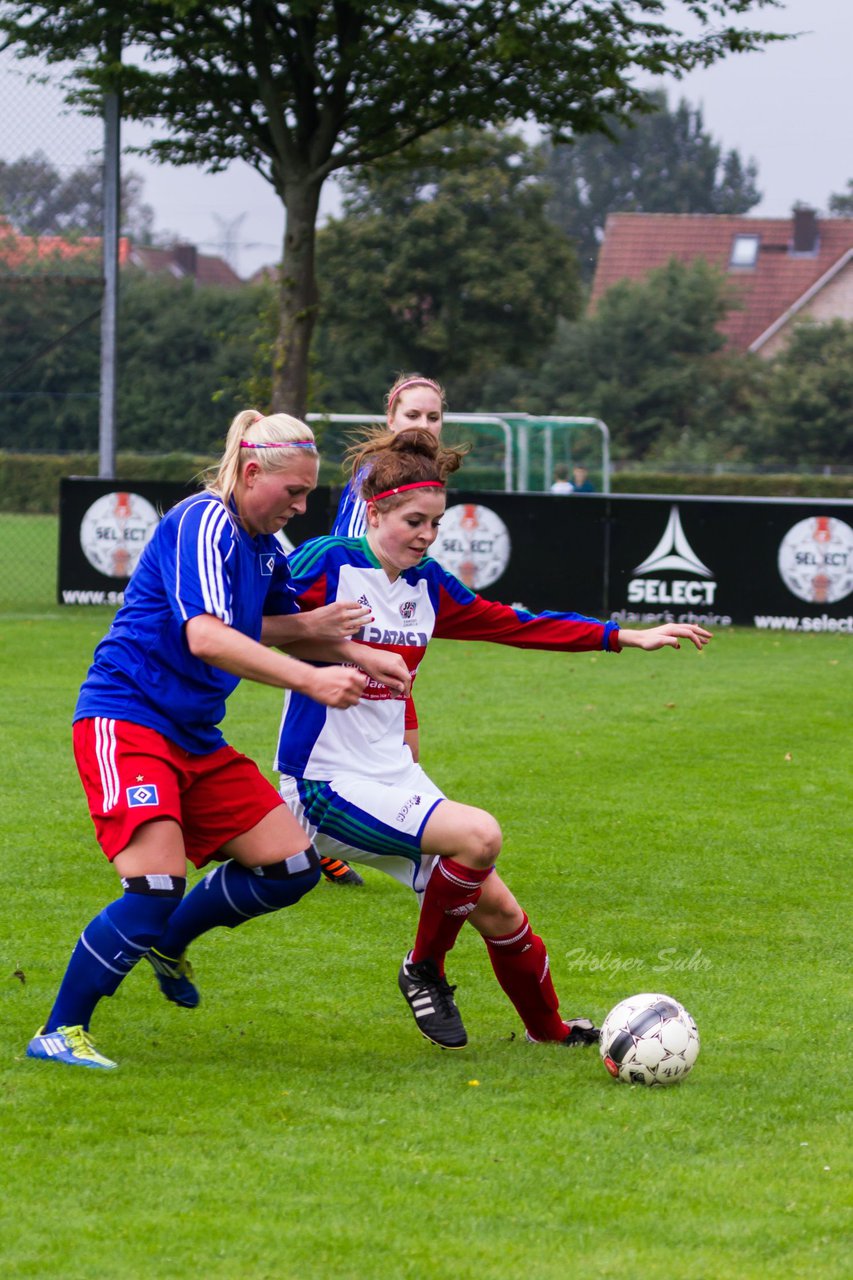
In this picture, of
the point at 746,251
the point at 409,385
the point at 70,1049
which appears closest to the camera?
the point at 70,1049

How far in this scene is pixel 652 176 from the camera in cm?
9950

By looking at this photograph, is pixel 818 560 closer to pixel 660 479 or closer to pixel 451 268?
pixel 660 479

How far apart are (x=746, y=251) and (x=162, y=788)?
65.7 meters

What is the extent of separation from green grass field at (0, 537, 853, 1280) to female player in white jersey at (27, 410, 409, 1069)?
17.7 inches

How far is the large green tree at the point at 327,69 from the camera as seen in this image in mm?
19609

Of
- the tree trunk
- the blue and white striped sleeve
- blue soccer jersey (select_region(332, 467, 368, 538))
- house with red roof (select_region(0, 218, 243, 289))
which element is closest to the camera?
the blue and white striped sleeve

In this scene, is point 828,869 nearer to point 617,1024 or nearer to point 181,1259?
point 617,1024

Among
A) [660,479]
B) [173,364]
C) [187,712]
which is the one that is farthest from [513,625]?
[173,364]

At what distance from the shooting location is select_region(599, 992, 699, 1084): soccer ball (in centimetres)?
448

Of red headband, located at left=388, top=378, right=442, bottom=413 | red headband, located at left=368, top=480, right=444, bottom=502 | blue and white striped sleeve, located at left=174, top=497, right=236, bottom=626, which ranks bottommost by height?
blue and white striped sleeve, located at left=174, top=497, right=236, bottom=626

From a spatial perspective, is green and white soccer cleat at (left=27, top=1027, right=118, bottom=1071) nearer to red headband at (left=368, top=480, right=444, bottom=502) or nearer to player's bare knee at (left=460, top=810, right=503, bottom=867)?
player's bare knee at (left=460, top=810, right=503, bottom=867)

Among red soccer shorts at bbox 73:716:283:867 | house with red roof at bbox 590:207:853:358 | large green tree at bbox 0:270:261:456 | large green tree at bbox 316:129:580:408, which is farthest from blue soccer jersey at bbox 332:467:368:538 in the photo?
house with red roof at bbox 590:207:853:358

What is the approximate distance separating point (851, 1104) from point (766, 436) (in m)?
44.3

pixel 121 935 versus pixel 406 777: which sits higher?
pixel 406 777
